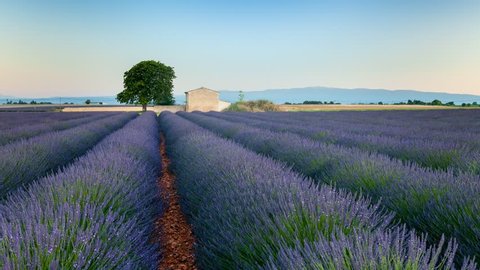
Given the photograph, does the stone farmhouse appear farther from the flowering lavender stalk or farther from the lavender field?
the lavender field

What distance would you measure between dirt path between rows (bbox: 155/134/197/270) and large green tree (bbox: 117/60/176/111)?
1707 inches

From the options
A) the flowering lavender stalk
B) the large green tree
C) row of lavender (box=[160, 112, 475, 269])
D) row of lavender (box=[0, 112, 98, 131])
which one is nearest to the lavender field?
row of lavender (box=[160, 112, 475, 269])

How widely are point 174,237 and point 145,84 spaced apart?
45.4 meters

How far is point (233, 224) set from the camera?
6.61ft

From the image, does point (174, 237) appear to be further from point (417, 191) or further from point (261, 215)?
point (417, 191)

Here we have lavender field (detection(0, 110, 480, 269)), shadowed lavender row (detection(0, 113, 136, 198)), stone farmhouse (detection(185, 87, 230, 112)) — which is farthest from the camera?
stone farmhouse (detection(185, 87, 230, 112))

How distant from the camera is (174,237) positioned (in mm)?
3752

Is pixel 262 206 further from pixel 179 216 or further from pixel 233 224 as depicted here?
pixel 179 216

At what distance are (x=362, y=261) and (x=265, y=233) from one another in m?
0.62

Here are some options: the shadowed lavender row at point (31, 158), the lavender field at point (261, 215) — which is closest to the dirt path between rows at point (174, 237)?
the lavender field at point (261, 215)

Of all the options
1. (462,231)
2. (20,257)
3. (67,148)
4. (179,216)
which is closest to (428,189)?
(462,231)

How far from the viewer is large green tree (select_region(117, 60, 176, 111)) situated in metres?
Answer: 46.6

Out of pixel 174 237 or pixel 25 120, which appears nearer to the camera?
pixel 174 237

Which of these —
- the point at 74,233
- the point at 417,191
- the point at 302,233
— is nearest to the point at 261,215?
the point at 302,233
